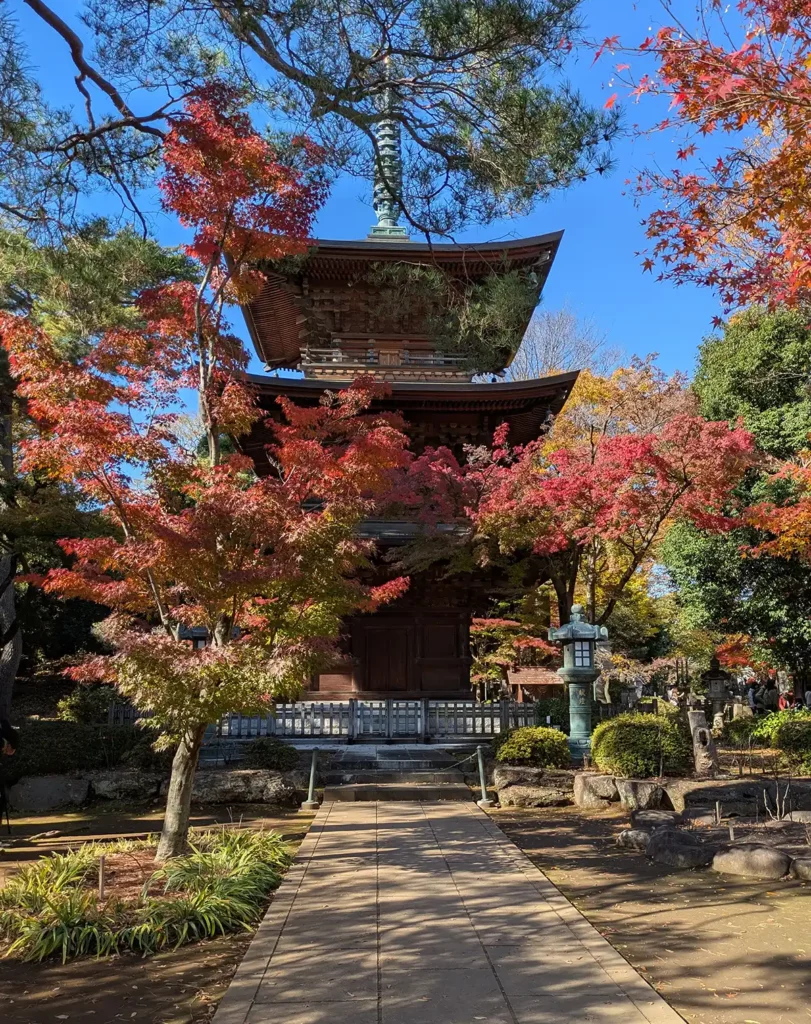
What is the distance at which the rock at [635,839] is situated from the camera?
26.6 ft

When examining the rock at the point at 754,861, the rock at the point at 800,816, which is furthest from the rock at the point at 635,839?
the rock at the point at 800,816

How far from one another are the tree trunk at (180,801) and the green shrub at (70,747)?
6.07 meters

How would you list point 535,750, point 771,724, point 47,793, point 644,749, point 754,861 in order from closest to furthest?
point 754,861, point 644,749, point 47,793, point 535,750, point 771,724

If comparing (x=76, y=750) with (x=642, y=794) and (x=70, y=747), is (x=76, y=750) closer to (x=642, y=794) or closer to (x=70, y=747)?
(x=70, y=747)

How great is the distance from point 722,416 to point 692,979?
18.3 m

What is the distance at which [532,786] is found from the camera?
11.7 metres

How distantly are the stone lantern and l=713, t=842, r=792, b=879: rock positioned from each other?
22.9ft

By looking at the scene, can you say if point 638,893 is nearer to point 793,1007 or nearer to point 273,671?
point 793,1007

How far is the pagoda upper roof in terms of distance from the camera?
18.4 metres

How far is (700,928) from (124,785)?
9731 mm

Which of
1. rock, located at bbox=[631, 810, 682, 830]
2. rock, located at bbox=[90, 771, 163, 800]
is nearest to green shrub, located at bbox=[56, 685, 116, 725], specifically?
rock, located at bbox=[90, 771, 163, 800]

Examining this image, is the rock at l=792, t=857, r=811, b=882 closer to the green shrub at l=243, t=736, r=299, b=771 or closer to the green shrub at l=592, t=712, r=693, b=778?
the green shrub at l=592, t=712, r=693, b=778

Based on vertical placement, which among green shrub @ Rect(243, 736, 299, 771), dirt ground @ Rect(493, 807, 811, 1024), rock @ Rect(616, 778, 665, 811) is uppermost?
green shrub @ Rect(243, 736, 299, 771)

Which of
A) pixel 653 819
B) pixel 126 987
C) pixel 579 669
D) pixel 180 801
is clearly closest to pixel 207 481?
pixel 180 801
